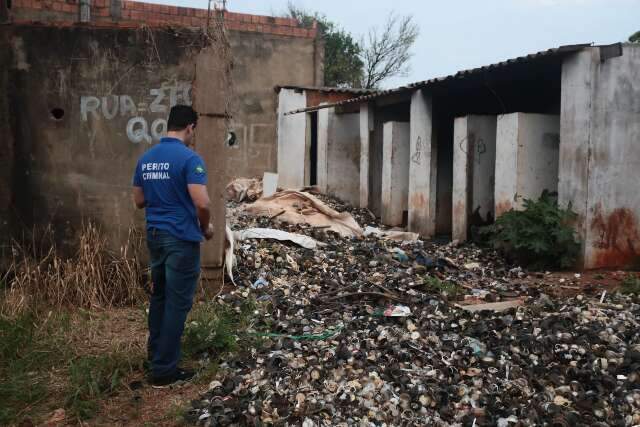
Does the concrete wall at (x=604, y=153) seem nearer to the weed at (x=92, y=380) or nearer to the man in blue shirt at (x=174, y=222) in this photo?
Result: the man in blue shirt at (x=174, y=222)

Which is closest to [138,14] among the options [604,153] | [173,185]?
[604,153]

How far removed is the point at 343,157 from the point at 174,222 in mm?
11256

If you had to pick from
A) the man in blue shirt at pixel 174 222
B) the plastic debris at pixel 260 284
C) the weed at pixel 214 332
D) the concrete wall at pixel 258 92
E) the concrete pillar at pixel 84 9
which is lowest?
the weed at pixel 214 332

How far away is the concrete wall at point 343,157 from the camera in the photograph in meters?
14.9

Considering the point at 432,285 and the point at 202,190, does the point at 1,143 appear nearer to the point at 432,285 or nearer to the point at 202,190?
the point at 202,190

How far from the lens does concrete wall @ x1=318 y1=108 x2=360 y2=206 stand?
14891 millimetres

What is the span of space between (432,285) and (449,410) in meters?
2.76

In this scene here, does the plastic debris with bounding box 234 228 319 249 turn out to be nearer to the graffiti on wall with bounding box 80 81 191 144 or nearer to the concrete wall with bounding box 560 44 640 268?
the graffiti on wall with bounding box 80 81 191 144

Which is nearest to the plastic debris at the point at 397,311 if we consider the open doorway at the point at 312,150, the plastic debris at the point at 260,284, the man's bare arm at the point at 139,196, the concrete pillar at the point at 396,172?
the plastic debris at the point at 260,284

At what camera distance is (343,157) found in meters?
15.1

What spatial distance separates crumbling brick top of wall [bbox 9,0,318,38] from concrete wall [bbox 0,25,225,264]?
25.8 feet

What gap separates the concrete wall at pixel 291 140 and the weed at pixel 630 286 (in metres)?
10.6

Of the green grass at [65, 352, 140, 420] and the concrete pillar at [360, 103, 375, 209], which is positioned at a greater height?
the concrete pillar at [360, 103, 375, 209]

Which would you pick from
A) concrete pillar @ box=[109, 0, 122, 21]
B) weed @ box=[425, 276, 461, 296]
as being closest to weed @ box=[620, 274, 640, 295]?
weed @ box=[425, 276, 461, 296]
